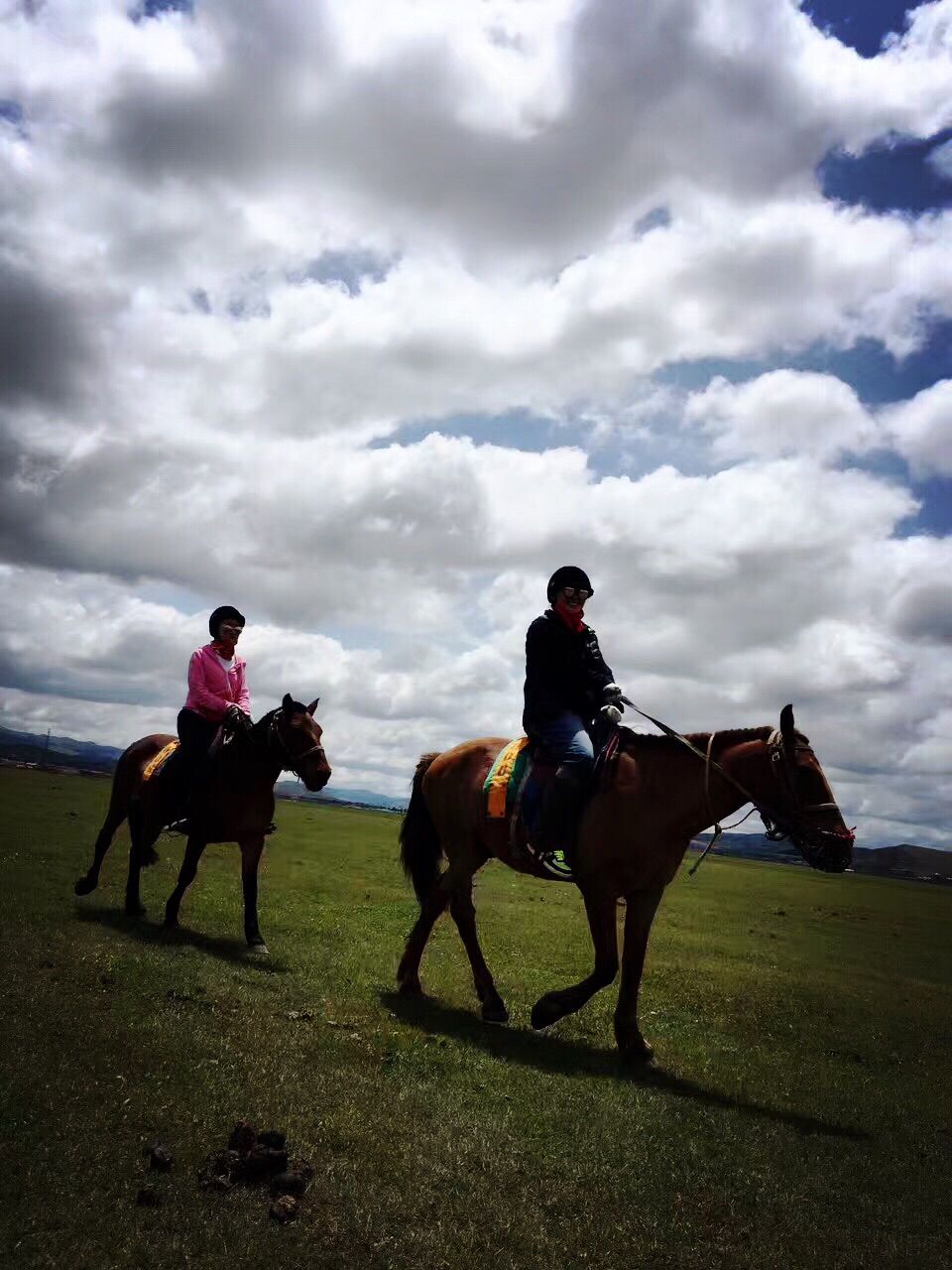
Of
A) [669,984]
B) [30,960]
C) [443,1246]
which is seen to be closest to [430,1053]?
[443,1246]

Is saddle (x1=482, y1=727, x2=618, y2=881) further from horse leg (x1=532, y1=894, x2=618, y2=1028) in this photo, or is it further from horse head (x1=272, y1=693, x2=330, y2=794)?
horse head (x1=272, y1=693, x2=330, y2=794)

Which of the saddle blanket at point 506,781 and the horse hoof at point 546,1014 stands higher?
the saddle blanket at point 506,781

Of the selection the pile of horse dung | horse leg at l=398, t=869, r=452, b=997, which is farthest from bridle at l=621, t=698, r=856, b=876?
the pile of horse dung

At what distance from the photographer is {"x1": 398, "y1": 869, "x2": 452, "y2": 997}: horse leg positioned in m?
9.98

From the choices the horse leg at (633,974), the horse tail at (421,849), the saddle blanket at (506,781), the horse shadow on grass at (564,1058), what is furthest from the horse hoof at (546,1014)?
the horse tail at (421,849)

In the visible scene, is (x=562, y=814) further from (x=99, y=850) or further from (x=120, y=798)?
(x=99, y=850)

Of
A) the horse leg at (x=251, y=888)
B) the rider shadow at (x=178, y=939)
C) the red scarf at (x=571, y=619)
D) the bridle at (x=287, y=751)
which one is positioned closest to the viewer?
the red scarf at (x=571, y=619)

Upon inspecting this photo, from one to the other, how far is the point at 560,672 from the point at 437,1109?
5.05 meters

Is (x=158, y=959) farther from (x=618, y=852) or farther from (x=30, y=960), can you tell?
(x=618, y=852)

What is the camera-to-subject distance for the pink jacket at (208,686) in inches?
499

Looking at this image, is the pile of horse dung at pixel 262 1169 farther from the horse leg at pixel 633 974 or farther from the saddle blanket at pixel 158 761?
the saddle blanket at pixel 158 761

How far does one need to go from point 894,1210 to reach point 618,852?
3767 millimetres

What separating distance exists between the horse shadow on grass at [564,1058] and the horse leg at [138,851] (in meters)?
5.17

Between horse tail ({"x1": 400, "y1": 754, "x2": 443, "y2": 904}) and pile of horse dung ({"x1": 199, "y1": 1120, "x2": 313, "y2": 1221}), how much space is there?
21.0 feet
